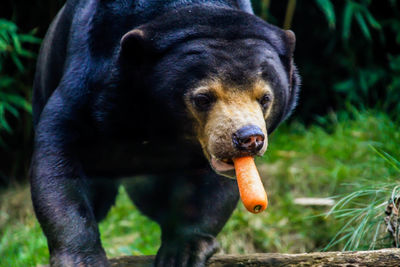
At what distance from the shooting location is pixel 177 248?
3471 millimetres

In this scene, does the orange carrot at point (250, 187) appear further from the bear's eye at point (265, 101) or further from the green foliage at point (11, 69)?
the green foliage at point (11, 69)

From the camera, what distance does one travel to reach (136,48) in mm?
3285

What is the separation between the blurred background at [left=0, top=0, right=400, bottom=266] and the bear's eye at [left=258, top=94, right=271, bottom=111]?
681 mm

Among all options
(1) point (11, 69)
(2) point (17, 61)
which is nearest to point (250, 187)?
(2) point (17, 61)

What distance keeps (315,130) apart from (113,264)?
3928 millimetres

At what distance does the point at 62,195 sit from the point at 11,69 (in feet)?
12.3

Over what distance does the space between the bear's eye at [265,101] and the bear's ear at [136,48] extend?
62 cm

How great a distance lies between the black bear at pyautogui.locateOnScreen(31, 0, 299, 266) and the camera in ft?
10.0

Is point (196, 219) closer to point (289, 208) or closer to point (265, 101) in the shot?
point (265, 101)

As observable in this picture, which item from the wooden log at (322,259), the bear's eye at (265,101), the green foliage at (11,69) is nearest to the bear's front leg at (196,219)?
the wooden log at (322,259)

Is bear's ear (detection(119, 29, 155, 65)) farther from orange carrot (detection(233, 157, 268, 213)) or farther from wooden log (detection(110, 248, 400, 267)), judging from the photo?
wooden log (detection(110, 248, 400, 267))

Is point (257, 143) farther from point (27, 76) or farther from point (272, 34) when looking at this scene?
point (27, 76)

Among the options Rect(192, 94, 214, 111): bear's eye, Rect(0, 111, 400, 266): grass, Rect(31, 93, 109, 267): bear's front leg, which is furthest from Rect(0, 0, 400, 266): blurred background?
Rect(31, 93, 109, 267): bear's front leg

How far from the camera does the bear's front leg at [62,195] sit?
3059 millimetres
